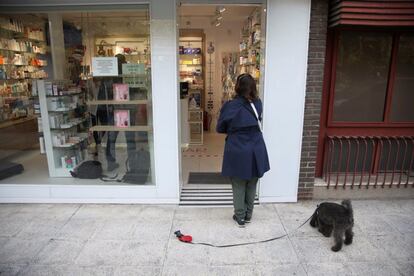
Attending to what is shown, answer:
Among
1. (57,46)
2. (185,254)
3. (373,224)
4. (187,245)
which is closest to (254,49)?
(57,46)

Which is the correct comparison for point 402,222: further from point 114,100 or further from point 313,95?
point 114,100

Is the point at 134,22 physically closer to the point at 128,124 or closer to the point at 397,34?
the point at 128,124

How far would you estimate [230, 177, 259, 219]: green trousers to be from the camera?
331cm

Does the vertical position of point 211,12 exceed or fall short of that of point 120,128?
it exceeds it

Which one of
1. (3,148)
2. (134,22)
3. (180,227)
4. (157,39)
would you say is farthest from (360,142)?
(3,148)

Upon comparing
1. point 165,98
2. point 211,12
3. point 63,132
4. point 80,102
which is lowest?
point 63,132

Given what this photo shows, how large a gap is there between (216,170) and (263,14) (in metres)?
2.60

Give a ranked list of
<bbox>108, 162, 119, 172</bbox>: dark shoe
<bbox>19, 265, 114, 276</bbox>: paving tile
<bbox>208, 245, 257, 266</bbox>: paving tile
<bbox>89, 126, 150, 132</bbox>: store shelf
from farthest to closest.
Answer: <bbox>108, 162, 119, 172</bbox>: dark shoe → <bbox>89, 126, 150, 132</bbox>: store shelf → <bbox>208, 245, 257, 266</bbox>: paving tile → <bbox>19, 265, 114, 276</bbox>: paving tile

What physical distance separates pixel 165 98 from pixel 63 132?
6.34ft

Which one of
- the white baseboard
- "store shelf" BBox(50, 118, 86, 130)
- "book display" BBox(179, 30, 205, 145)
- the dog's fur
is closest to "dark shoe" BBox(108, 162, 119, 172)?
"store shelf" BBox(50, 118, 86, 130)

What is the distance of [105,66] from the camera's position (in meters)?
3.91

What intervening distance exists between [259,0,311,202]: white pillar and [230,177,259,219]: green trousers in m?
0.56

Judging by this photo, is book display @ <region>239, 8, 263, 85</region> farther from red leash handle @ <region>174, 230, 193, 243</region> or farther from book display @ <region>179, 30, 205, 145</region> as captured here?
red leash handle @ <region>174, 230, 193, 243</region>

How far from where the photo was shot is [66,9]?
373 cm
